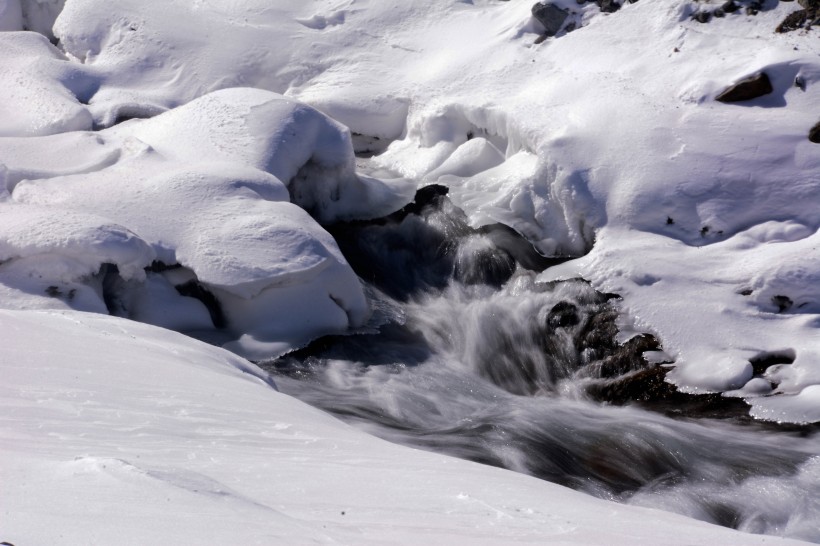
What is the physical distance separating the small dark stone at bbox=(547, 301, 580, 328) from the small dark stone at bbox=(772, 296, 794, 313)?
1.57 meters

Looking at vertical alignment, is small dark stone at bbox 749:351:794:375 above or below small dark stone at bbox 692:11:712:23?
below

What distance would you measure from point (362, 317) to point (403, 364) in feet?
2.17

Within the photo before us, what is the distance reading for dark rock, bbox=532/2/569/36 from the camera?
11242 mm

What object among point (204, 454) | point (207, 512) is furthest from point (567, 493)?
point (207, 512)

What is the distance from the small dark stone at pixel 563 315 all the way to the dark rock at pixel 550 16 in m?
4.63

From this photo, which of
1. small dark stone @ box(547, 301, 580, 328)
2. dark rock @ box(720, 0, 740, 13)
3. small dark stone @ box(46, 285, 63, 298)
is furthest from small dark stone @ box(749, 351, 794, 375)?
small dark stone @ box(46, 285, 63, 298)

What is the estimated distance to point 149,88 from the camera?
11.3 metres

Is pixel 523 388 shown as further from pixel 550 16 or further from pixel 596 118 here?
pixel 550 16

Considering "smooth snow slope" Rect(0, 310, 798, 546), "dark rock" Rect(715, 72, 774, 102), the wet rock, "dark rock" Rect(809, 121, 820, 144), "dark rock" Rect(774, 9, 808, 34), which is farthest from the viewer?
the wet rock

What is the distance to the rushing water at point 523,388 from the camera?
5.66m

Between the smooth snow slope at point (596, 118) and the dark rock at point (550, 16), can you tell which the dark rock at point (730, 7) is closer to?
the smooth snow slope at point (596, 118)

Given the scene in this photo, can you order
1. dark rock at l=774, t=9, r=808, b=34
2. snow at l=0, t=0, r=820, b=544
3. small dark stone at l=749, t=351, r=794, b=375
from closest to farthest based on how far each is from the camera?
1. snow at l=0, t=0, r=820, b=544
2. small dark stone at l=749, t=351, r=794, b=375
3. dark rock at l=774, t=9, r=808, b=34

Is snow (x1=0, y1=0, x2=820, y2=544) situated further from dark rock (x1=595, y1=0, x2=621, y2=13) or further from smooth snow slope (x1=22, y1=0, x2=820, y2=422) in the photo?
dark rock (x1=595, y1=0, x2=621, y2=13)

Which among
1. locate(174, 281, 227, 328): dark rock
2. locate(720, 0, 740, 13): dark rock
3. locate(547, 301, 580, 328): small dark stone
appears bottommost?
locate(547, 301, 580, 328): small dark stone
